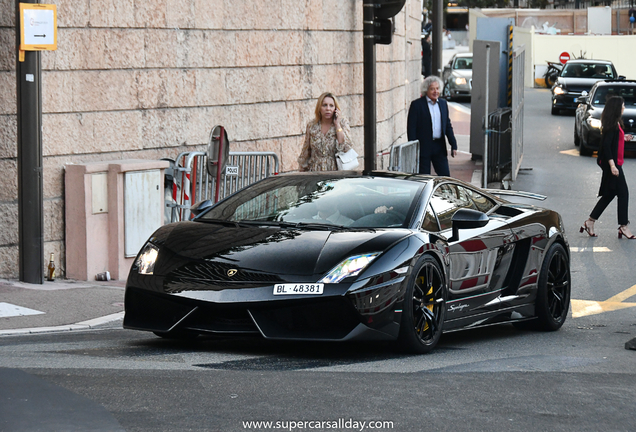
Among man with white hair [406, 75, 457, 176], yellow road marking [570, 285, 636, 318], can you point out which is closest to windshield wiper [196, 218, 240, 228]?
yellow road marking [570, 285, 636, 318]

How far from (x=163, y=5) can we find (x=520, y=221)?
5.02 metres

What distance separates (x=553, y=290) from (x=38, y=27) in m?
4.91

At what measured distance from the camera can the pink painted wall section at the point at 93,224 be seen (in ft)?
34.0

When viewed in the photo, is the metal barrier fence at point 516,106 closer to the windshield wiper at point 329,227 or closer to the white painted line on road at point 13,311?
the white painted line on road at point 13,311

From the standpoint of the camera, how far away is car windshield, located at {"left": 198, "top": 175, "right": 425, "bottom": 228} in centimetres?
734

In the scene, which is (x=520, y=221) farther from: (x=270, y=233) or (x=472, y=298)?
(x=270, y=233)

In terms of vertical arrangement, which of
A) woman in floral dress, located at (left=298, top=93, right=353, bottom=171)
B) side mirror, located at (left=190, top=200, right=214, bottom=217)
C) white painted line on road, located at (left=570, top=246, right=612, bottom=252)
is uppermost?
woman in floral dress, located at (left=298, top=93, right=353, bottom=171)

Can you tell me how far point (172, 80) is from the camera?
11.9 metres

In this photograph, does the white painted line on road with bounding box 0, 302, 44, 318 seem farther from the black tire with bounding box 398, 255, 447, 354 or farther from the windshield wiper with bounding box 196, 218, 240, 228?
the black tire with bounding box 398, 255, 447, 354

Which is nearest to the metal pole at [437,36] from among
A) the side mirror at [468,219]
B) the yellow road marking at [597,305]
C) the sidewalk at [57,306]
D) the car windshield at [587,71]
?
the car windshield at [587,71]

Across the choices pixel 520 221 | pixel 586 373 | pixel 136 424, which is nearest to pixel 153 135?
pixel 520 221

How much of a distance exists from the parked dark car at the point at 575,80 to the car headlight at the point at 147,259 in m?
29.6

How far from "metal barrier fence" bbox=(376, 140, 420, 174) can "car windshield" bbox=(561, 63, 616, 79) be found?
23075 millimetres

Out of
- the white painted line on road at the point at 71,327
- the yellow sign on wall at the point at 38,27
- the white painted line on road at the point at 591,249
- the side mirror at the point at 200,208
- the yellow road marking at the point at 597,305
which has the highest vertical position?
the yellow sign on wall at the point at 38,27
